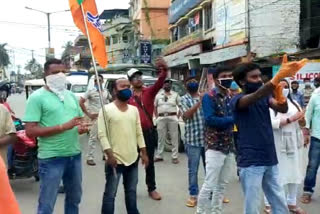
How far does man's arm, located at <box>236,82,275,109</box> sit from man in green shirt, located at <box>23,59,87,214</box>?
1.54 m

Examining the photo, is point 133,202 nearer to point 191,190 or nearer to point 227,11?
point 191,190

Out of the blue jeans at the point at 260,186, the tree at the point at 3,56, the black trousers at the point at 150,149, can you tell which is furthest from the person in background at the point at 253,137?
the tree at the point at 3,56

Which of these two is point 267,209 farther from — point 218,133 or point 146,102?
point 146,102

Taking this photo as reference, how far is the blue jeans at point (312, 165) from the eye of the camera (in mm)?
6633

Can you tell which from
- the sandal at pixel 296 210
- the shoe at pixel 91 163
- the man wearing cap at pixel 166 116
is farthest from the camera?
the man wearing cap at pixel 166 116

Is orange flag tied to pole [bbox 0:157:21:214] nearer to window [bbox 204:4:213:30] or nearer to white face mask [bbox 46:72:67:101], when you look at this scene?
white face mask [bbox 46:72:67:101]

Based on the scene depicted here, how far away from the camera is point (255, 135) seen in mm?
4371

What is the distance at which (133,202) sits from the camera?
18.4 ft

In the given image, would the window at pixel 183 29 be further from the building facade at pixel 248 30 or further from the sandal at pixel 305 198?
the sandal at pixel 305 198

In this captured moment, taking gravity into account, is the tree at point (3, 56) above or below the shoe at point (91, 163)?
above

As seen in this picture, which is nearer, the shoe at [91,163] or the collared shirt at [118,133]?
the collared shirt at [118,133]

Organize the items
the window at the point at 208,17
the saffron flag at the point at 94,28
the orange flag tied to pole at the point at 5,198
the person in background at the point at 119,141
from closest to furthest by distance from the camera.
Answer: the orange flag tied to pole at the point at 5,198, the person in background at the point at 119,141, the saffron flag at the point at 94,28, the window at the point at 208,17

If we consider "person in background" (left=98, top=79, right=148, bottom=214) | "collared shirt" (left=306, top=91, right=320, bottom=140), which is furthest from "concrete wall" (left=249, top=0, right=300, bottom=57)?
"person in background" (left=98, top=79, right=148, bottom=214)

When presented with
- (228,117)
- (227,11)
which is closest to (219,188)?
(228,117)
